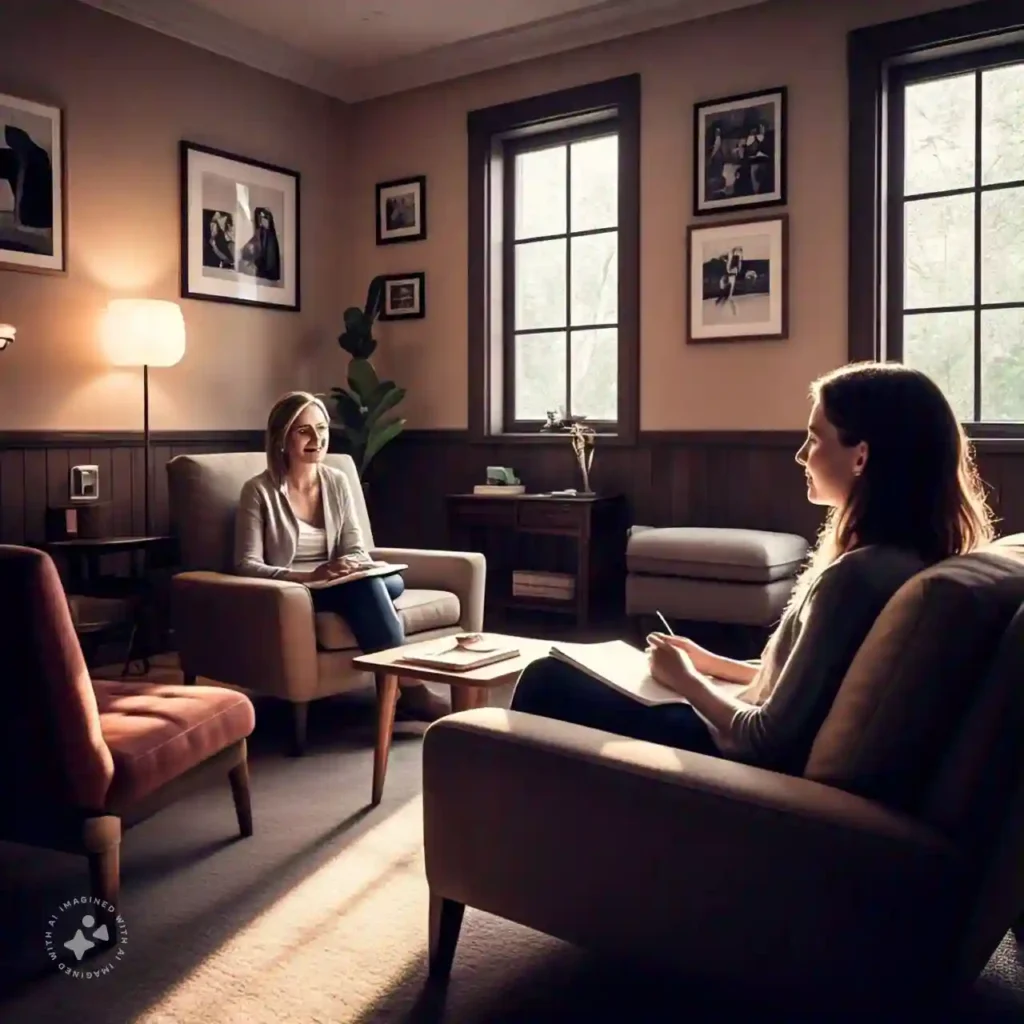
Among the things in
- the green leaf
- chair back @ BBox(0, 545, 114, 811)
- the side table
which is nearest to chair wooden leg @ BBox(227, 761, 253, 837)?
chair back @ BBox(0, 545, 114, 811)

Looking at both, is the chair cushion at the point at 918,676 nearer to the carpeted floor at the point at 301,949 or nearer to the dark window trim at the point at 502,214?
the carpeted floor at the point at 301,949

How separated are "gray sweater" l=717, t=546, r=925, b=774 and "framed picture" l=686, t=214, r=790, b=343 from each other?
3.20 metres

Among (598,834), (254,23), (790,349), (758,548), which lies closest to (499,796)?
(598,834)

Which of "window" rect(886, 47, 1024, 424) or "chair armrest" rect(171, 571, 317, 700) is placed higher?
"window" rect(886, 47, 1024, 424)

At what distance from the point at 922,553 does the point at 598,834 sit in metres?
0.61

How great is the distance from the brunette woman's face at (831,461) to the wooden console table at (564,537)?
2964 mm

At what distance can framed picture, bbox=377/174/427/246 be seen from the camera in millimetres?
5527

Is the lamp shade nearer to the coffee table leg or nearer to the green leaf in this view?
the green leaf

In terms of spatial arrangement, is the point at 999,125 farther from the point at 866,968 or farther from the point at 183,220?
the point at 866,968

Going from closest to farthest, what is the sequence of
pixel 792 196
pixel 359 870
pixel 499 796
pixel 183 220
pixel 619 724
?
pixel 499 796, pixel 619 724, pixel 359 870, pixel 792 196, pixel 183 220

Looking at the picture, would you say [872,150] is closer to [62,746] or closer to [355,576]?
[355,576]

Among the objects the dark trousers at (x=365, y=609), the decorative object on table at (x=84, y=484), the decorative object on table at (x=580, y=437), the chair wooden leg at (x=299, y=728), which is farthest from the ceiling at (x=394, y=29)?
the chair wooden leg at (x=299, y=728)

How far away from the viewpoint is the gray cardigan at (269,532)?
3557 millimetres

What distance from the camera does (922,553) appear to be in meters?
1.52
